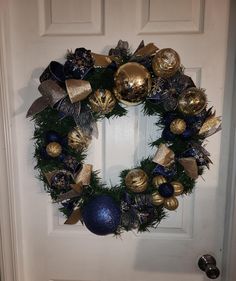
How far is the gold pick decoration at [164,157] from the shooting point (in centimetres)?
81

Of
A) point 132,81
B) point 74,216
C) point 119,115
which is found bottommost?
point 74,216

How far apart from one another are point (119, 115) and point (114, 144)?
0.39 feet

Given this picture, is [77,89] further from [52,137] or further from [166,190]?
[166,190]

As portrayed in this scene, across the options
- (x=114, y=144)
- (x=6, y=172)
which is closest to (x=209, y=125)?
(x=114, y=144)

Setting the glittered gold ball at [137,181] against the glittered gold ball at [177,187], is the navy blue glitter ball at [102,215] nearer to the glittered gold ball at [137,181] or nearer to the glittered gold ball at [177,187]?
the glittered gold ball at [137,181]

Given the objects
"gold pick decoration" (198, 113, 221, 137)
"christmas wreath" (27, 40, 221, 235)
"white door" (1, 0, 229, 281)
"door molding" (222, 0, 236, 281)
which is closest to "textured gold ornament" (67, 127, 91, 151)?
"christmas wreath" (27, 40, 221, 235)

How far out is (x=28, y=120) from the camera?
926 mm

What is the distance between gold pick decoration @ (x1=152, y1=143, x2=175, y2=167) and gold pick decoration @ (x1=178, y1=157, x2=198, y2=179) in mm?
31

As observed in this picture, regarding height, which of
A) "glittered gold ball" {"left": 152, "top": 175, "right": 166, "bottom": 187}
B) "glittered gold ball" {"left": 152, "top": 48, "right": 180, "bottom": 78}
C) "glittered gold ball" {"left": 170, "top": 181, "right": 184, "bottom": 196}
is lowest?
"glittered gold ball" {"left": 170, "top": 181, "right": 184, "bottom": 196}

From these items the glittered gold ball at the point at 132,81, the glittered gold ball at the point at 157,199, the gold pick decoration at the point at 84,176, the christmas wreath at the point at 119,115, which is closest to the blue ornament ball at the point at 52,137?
the christmas wreath at the point at 119,115

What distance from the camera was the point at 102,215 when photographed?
764 mm

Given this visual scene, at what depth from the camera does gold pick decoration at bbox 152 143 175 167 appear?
810 mm

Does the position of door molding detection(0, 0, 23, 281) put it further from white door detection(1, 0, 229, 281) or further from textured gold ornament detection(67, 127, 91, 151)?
textured gold ornament detection(67, 127, 91, 151)

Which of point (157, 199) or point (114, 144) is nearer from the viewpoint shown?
point (157, 199)
